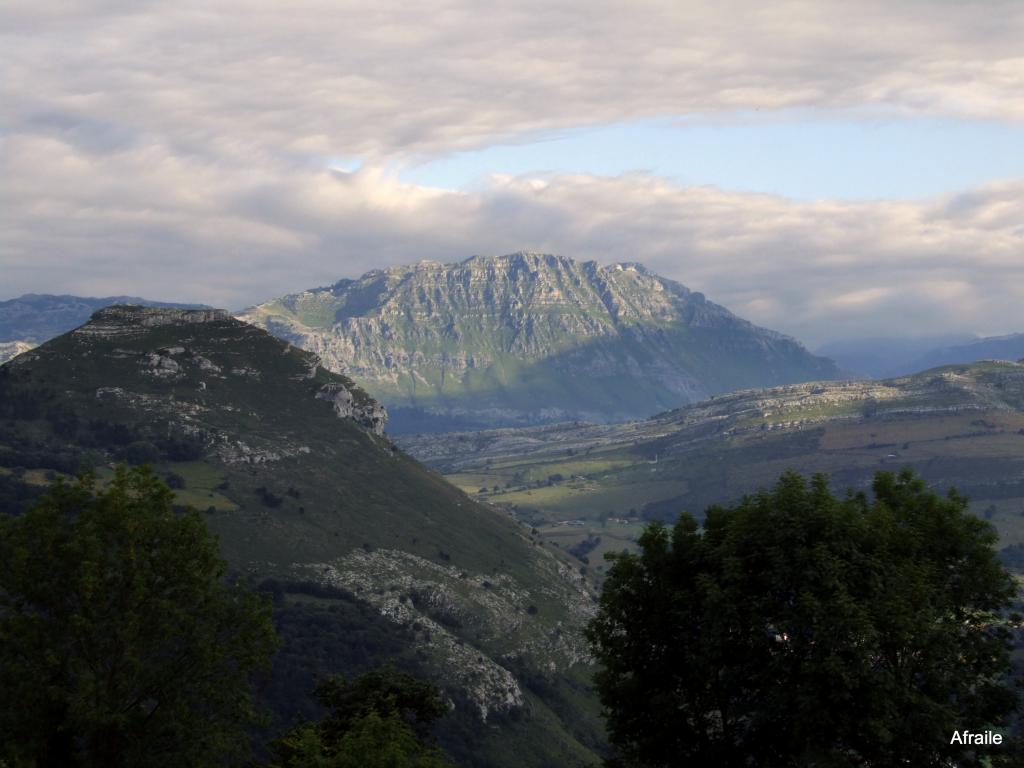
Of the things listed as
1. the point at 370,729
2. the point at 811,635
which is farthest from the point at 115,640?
the point at 811,635

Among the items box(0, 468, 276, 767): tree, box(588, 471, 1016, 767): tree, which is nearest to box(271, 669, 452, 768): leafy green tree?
box(0, 468, 276, 767): tree

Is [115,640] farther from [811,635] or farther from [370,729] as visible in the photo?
[811,635]

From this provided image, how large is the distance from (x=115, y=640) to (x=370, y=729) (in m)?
15.8

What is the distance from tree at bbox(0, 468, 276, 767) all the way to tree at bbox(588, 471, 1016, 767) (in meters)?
27.2

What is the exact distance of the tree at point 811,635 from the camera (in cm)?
6216

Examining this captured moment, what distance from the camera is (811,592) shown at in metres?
65.2

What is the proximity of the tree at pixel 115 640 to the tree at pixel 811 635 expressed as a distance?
27.2 metres

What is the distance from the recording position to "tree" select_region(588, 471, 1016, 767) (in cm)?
6216

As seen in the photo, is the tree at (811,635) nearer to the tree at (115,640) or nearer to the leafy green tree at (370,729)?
the leafy green tree at (370,729)

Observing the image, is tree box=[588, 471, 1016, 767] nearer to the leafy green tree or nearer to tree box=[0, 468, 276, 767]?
the leafy green tree

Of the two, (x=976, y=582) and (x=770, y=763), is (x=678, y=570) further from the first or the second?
(x=976, y=582)

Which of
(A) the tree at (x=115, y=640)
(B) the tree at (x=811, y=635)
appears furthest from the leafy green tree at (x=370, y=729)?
(B) the tree at (x=811, y=635)

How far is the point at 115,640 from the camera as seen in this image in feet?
206

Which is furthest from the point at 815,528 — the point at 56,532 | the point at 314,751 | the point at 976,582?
the point at 56,532
